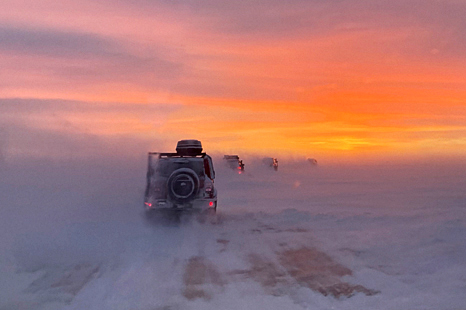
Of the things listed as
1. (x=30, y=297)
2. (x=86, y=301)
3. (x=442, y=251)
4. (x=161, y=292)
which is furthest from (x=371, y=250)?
(x=30, y=297)

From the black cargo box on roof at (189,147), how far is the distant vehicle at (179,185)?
229 inches

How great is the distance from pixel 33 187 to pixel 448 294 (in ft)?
89.6

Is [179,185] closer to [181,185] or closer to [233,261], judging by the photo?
[181,185]

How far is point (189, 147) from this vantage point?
67.8 feet

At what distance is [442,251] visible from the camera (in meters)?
9.89

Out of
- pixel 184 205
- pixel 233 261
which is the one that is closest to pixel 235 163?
pixel 184 205

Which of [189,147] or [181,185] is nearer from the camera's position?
[181,185]

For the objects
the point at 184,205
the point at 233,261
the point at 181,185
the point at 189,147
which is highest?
the point at 189,147

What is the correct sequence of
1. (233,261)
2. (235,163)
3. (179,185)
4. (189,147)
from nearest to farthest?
(233,261), (179,185), (189,147), (235,163)

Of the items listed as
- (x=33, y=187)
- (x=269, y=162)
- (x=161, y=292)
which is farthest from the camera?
(x=269, y=162)

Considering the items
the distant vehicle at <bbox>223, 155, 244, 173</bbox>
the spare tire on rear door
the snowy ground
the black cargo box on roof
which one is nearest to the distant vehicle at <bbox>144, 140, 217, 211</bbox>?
the spare tire on rear door

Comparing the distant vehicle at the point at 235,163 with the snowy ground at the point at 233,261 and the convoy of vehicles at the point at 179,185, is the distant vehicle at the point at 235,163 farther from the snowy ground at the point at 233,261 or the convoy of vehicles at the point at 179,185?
the convoy of vehicles at the point at 179,185

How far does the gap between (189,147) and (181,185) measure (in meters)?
7.31

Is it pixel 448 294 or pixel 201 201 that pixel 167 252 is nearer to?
pixel 201 201
